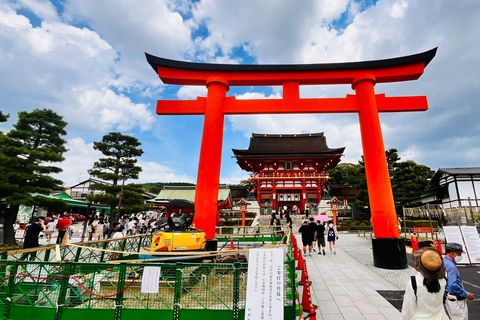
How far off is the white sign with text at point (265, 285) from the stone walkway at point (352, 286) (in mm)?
1864

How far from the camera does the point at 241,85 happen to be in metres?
9.42

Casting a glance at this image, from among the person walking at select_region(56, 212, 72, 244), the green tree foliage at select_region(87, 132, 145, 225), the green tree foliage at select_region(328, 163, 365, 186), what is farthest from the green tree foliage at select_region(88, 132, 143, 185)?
the green tree foliage at select_region(328, 163, 365, 186)

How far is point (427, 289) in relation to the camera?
2.32 metres

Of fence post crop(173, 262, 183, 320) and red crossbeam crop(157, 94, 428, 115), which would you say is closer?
fence post crop(173, 262, 183, 320)

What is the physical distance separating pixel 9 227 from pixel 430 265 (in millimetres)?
19028

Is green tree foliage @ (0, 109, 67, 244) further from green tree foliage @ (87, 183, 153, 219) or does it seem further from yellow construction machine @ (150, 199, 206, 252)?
yellow construction machine @ (150, 199, 206, 252)

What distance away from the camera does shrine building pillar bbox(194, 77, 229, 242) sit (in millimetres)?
7633

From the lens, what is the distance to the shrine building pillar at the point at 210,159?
25.0 ft

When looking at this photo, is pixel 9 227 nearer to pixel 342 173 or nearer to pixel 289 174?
pixel 289 174

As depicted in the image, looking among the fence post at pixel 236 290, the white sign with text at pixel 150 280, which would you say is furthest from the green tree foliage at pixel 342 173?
the white sign with text at pixel 150 280

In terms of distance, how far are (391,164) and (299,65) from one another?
20469 millimetres

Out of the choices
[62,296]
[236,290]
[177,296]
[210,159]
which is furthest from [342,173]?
[62,296]

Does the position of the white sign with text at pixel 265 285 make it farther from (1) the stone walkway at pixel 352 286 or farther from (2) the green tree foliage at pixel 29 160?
(2) the green tree foliage at pixel 29 160

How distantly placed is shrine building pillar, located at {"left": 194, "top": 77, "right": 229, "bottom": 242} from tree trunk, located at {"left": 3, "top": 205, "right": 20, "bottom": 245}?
13152mm
